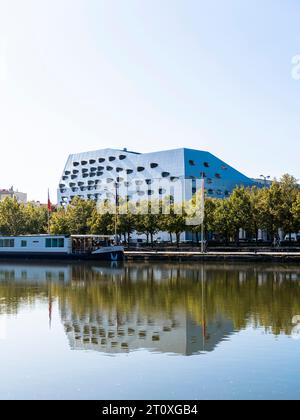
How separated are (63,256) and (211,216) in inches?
836

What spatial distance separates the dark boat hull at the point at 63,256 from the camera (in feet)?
220

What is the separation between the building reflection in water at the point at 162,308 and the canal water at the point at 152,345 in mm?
50

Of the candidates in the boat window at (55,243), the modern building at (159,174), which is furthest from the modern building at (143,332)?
the modern building at (159,174)

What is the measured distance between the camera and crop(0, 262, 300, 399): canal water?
40.7ft

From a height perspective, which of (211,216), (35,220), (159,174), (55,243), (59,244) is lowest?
(59,244)

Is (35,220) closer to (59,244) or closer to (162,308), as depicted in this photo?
(59,244)

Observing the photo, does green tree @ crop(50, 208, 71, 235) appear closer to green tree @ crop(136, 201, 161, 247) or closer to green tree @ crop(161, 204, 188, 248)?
green tree @ crop(136, 201, 161, 247)

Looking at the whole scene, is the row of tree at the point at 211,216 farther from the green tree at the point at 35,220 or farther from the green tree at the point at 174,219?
the green tree at the point at 35,220

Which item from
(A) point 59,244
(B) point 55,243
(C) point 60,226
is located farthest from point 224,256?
(C) point 60,226

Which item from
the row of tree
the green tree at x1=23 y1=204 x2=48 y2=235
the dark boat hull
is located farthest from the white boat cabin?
the green tree at x1=23 y1=204 x2=48 y2=235

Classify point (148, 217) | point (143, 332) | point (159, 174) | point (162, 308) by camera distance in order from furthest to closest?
point (159, 174), point (148, 217), point (162, 308), point (143, 332)

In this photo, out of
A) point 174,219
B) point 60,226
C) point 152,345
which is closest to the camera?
point 152,345

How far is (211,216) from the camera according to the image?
249ft

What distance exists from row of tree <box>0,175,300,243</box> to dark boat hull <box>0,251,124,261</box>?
1166cm
